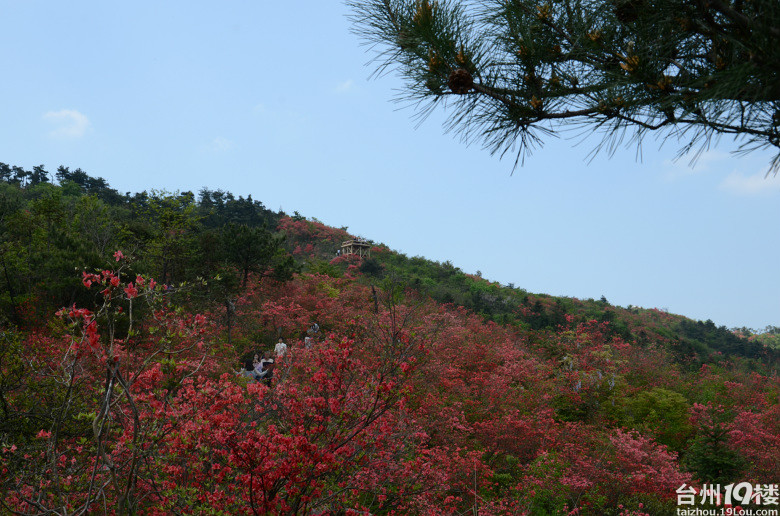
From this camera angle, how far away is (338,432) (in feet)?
12.2

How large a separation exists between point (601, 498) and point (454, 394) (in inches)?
164

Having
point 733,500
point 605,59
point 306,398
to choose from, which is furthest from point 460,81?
point 733,500

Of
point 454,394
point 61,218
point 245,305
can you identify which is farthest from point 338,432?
point 61,218

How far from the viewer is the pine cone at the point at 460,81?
2854 mm

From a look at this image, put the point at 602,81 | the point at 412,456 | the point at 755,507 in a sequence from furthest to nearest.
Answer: the point at 412,456, the point at 755,507, the point at 602,81

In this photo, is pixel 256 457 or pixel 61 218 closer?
pixel 256 457

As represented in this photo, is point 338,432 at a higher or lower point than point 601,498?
higher

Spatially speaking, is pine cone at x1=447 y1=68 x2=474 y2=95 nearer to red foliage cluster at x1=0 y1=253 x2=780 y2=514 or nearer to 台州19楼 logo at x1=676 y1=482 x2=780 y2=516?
red foliage cluster at x1=0 y1=253 x2=780 y2=514

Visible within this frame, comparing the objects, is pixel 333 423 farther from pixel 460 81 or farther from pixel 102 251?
pixel 102 251

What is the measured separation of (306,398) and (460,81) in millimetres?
2802

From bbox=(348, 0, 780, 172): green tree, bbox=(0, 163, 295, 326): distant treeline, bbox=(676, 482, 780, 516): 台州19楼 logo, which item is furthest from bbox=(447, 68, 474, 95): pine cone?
bbox=(0, 163, 295, 326): distant treeline

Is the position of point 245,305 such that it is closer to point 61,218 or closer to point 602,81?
point 61,218

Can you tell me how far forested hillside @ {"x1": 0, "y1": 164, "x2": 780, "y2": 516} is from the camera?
3.47 meters

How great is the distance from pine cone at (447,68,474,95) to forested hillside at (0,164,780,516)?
91.3 inches
